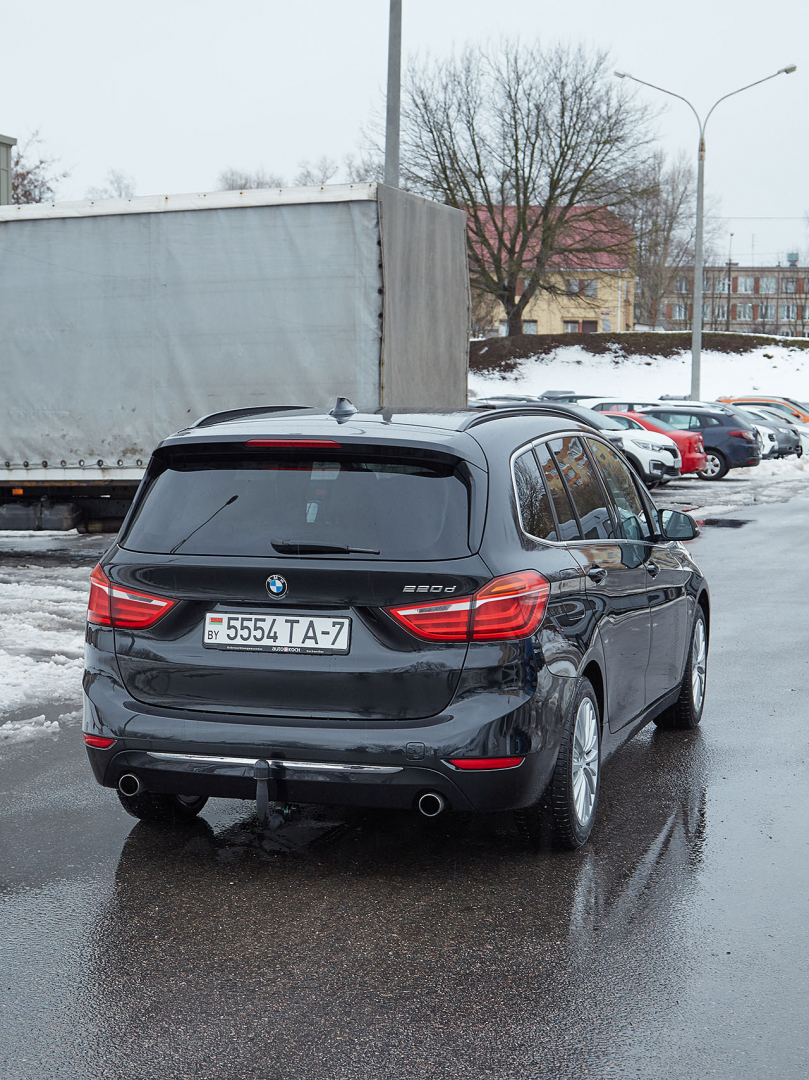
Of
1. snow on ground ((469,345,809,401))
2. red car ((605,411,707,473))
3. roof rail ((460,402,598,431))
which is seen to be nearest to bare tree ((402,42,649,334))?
snow on ground ((469,345,809,401))

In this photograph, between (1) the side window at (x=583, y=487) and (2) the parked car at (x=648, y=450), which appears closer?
(1) the side window at (x=583, y=487)

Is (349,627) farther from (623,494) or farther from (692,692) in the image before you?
(692,692)

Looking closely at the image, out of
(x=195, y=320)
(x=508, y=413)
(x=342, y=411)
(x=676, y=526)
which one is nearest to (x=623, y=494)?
(x=676, y=526)

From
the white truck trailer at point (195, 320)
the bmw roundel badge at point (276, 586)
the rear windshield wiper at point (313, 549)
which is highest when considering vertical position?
the white truck trailer at point (195, 320)

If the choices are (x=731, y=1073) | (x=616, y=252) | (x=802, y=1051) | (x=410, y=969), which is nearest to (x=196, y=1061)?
(x=410, y=969)

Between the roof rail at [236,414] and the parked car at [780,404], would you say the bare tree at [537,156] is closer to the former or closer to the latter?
the parked car at [780,404]

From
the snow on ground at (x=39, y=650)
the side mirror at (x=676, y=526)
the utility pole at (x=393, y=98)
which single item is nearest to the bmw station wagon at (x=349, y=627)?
the side mirror at (x=676, y=526)

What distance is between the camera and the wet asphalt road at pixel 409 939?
Result: 3176mm

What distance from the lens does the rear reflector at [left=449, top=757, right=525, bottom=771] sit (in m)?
4.09

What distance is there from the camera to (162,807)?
4.89m

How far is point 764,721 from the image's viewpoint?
671cm

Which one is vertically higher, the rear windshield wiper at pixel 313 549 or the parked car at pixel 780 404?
the parked car at pixel 780 404

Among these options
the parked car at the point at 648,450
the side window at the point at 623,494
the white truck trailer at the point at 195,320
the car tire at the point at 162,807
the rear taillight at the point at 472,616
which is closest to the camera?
the rear taillight at the point at 472,616

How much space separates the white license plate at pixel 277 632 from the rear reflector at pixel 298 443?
0.59m
